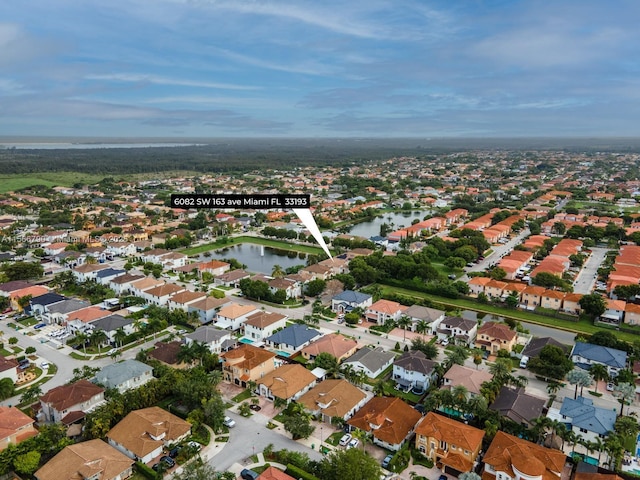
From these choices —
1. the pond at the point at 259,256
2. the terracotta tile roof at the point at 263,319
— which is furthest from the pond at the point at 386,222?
the terracotta tile roof at the point at 263,319

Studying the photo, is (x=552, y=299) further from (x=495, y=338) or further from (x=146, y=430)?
(x=146, y=430)

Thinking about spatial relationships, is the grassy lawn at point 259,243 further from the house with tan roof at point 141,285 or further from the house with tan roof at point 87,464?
the house with tan roof at point 87,464

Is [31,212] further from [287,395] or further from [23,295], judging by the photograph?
[287,395]

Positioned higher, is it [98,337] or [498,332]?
[98,337]

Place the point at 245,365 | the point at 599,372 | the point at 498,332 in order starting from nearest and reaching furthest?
the point at 599,372 → the point at 245,365 → the point at 498,332

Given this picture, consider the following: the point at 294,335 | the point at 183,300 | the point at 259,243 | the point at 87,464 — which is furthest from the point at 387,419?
the point at 259,243
